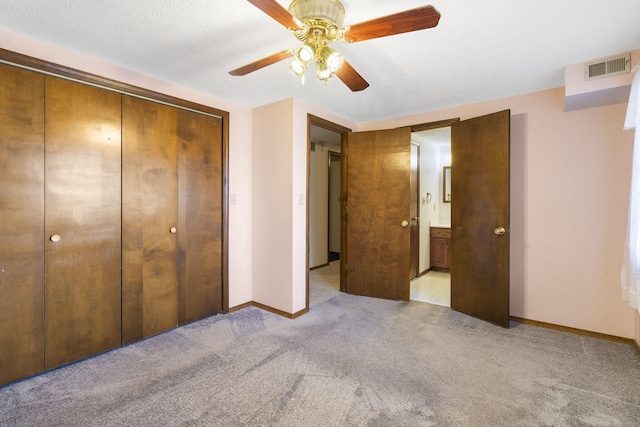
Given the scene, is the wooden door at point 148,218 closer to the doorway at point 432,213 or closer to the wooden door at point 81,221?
the wooden door at point 81,221

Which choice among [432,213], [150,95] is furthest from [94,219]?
[432,213]

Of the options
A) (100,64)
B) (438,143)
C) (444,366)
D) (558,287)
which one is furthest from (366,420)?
(438,143)

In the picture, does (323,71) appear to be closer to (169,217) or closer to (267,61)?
(267,61)

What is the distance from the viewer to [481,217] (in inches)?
116

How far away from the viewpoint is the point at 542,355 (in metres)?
2.26

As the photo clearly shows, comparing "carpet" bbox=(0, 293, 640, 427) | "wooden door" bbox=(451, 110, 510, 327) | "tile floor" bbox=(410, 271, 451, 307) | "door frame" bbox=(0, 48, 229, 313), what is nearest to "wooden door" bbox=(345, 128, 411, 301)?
"tile floor" bbox=(410, 271, 451, 307)

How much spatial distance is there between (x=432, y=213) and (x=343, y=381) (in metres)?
3.99

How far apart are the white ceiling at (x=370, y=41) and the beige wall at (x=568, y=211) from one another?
43 cm

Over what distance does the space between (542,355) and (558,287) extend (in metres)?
0.82

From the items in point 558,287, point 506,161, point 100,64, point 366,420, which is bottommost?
point 366,420

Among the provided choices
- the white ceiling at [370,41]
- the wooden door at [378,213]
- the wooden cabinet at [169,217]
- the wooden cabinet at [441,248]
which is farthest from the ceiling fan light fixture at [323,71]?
the wooden cabinet at [441,248]

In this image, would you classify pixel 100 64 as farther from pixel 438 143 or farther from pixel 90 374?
pixel 438 143

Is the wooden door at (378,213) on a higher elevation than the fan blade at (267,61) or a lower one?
lower

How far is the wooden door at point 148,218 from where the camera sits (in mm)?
2395
